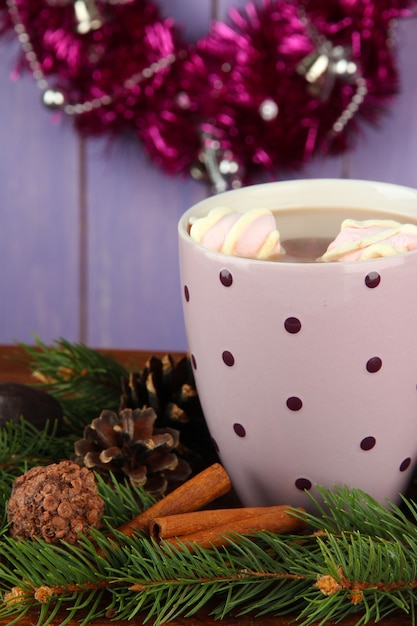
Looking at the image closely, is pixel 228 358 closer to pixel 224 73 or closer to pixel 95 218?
pixel 224 73

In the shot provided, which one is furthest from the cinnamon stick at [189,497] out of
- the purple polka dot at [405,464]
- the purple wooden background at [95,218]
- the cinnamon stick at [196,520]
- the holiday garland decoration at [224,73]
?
the purple wooden background at [95,218]

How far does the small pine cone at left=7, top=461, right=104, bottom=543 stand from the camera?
51cm

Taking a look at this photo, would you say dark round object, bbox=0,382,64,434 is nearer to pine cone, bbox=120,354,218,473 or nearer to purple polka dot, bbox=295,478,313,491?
pine cone, bbox=120,354,218,473

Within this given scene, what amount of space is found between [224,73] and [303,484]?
822 millimetres

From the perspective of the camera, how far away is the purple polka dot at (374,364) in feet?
1.69

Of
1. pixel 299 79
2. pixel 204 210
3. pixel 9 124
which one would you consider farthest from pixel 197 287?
pixel 9 124

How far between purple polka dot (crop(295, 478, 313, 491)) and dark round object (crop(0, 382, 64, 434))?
0.20 meters

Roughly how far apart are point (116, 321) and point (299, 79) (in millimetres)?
579

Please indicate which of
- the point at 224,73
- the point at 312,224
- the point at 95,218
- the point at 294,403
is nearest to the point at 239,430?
the point at 294,403

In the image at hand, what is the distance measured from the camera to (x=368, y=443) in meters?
0.55

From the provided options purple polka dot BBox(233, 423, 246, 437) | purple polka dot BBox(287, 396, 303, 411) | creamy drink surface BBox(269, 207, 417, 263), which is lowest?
purple polka dot BBox(233, 423, 246, 437)

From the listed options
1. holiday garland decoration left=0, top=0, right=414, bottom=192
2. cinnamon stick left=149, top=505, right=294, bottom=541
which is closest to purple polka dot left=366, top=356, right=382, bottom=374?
cinnamon stick left=149, top=505, right=294, bottom=541

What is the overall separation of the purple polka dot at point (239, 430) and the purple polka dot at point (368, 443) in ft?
0.25

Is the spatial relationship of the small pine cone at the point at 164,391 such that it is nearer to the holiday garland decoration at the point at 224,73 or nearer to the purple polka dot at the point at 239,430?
the purple polka dot at the point at 239,430
